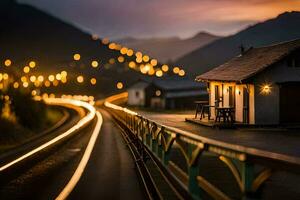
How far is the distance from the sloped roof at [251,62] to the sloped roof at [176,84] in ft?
136

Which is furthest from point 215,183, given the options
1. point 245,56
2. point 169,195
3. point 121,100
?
point 121,100

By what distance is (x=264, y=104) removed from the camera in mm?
29938

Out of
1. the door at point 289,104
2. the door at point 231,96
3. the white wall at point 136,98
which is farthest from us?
the white wall at point 136,98

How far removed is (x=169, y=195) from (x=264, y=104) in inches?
805

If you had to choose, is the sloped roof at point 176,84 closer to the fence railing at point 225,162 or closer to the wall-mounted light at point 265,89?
the wall-mounted light at point 265,89

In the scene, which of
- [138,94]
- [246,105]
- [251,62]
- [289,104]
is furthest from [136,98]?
[289,104]

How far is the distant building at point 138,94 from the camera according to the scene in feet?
275

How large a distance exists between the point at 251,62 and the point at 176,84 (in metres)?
49.1

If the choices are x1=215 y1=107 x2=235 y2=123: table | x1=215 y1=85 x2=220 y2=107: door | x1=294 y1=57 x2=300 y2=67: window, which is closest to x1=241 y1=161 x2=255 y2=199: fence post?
x1=215 y1=107 x2=235 y2=123: table

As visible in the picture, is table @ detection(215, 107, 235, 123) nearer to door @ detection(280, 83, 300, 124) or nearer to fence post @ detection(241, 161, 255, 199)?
door @ detection(280, 83, 300, 124)

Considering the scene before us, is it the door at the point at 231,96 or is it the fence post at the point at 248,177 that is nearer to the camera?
the fence post at the point at 248,177

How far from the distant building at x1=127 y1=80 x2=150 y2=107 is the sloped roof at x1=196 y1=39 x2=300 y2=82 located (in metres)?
44.7

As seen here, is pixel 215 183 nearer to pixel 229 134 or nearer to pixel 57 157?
pixel 57 157

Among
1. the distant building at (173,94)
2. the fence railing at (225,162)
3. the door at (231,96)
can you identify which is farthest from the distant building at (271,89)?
the distant building at (173,94)
